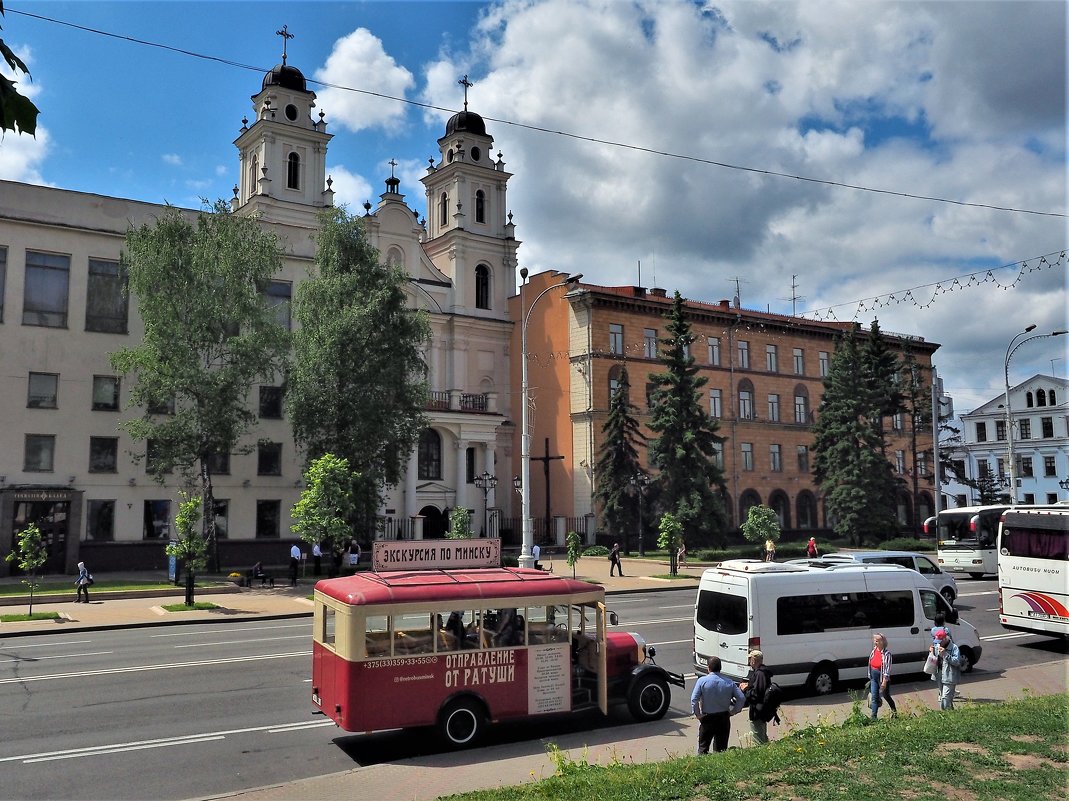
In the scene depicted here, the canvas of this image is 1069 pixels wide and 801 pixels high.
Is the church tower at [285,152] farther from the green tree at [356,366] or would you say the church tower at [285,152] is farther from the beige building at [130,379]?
the green tree at [356,366]

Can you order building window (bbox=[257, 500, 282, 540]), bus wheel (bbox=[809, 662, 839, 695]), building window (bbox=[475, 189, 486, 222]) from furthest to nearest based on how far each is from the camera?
1. building window (bbox=[475, 189, 486, 222])
2. building window (bbox=[257, 500, 282, 540])
3. bus wheel (bbox=[809, 662, 839, 695])

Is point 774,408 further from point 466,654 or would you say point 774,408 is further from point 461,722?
point 461,722

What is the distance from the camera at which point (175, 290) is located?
36.3 meters

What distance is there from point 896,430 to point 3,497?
5847cm

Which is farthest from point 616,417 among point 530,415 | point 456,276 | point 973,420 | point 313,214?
point 973,420

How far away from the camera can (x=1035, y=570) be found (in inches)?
777

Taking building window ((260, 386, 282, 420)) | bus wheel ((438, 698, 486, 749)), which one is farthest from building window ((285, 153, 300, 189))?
bus wheel ((438, 698, 486, 749))

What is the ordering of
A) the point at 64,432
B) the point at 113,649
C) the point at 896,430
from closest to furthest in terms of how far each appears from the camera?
the point at 113,649
the point at 64,432
the point at 896,430

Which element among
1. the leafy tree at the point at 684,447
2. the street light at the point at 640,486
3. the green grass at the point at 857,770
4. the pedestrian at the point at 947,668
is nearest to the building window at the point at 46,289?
the street light at the point at 640,486

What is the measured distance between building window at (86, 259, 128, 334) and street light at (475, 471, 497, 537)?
1840 cm

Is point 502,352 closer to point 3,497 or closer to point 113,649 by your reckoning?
point 3,497

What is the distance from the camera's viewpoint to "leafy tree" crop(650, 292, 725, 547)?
4544 centimetres

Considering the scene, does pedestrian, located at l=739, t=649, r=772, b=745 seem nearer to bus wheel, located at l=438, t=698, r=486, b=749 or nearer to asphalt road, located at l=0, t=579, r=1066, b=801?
asphalt road, located at l=0, t=579, r=1066, b=801

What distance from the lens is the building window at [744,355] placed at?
60987 millimetres
